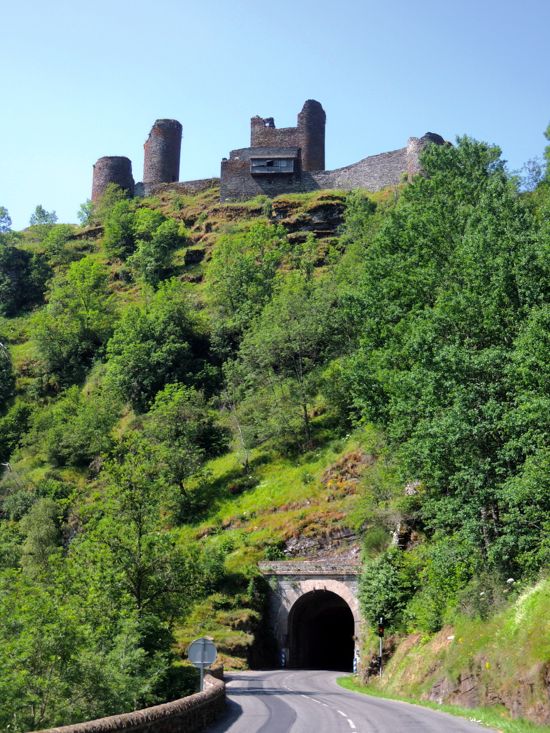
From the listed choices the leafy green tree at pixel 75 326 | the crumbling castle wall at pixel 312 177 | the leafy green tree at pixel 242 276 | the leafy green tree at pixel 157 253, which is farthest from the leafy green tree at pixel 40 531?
the crumbling castle wall at pixel 312 177

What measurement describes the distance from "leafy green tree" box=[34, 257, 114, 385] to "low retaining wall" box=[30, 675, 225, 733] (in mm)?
57797

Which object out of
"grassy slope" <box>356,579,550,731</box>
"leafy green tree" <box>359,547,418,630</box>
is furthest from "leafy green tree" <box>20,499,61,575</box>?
"grassy slope" <box>356,579,550,731</box>

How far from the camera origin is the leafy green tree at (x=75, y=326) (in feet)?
245

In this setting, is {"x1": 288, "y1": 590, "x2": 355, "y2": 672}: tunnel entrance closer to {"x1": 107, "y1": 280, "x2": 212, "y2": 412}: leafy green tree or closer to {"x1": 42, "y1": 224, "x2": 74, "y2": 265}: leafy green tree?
{"x1": 107, "y1": 280, "x2": 212, "y2": 412}: leafy green tree

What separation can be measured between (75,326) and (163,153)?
32188mm

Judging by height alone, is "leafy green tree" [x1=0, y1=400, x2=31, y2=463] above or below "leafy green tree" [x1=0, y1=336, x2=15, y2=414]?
below

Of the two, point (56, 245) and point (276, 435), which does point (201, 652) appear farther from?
point (56, 245)

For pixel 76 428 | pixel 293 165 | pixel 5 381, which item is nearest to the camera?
pixel 76 428

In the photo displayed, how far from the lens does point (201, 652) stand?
17672mm

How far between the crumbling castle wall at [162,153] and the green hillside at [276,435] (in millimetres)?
18237

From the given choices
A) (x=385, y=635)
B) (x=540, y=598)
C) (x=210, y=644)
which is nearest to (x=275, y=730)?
(x=210, y=644)

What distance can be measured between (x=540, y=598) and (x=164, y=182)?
86.2m

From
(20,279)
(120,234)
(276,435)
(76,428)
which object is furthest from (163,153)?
(276,435)

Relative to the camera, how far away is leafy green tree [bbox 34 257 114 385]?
245 feet
